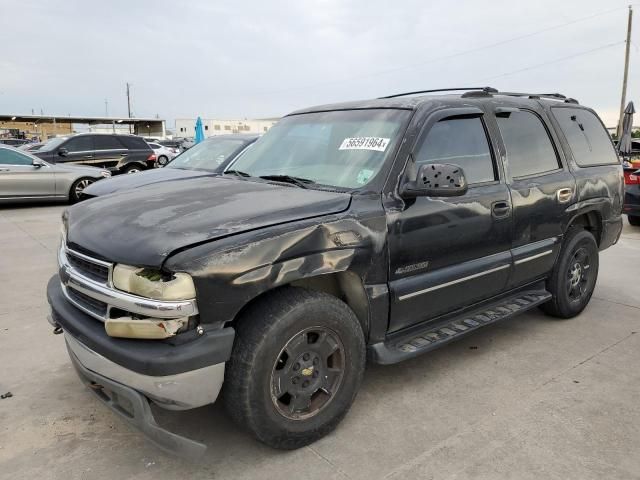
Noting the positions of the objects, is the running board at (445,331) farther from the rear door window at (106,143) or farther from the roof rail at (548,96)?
the rear door window at (106,143)

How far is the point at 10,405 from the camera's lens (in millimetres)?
3182

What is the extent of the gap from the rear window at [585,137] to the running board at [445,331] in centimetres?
139

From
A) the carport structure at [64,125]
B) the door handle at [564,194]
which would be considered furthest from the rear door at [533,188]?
the carport structure at [64,125]

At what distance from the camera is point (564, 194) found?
4.23 metres

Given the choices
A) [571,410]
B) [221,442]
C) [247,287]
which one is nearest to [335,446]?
[221,442]

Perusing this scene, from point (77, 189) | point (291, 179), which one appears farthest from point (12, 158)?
point (291, 179)

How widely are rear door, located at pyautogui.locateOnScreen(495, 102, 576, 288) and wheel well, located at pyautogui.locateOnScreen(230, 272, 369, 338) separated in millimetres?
1506

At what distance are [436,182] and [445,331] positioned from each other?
3.43 ft

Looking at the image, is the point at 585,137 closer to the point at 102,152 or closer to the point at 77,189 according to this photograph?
the point at 77,189

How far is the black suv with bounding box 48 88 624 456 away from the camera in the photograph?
90.1 inches

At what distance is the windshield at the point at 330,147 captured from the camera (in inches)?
125

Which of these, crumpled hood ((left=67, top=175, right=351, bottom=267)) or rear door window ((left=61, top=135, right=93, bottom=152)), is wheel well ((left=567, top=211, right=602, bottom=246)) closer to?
crumpled hood ((left=67, top=175, right=351, bottom=267))

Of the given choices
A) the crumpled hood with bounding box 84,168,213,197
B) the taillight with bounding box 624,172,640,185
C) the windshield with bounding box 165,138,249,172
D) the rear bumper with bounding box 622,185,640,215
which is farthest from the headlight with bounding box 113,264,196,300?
the taillight with bounding box 624,172,640,185

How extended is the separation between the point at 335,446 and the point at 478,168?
2.10 meters
